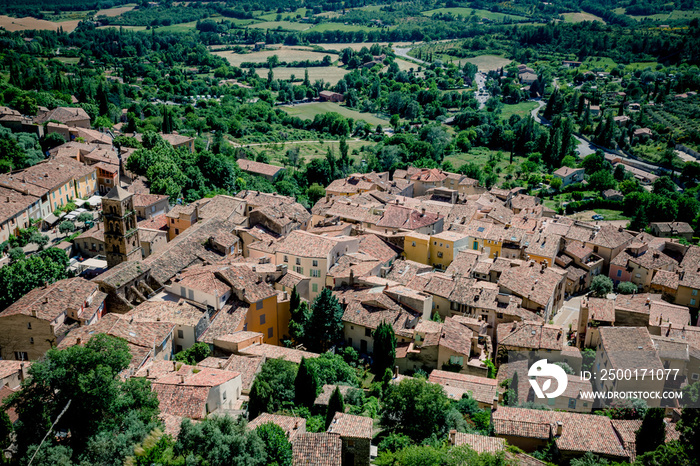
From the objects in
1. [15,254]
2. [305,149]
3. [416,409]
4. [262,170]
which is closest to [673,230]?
[262,170]

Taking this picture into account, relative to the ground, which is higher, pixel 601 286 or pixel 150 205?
pixel 150 205

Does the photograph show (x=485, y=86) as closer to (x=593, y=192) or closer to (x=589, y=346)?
(x=593, y=192)

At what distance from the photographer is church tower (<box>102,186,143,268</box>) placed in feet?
155

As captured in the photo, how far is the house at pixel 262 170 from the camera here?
274ft

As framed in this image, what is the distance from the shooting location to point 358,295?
47000 millimetres

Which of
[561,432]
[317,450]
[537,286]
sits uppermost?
[317,450]

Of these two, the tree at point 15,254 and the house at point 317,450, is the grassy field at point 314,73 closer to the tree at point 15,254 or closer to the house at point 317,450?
the tree at point 15,254

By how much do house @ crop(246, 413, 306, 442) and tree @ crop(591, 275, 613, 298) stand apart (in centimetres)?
3563

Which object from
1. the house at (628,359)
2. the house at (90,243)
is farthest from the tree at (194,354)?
the house at (628,359)

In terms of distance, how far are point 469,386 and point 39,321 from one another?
27776 mm

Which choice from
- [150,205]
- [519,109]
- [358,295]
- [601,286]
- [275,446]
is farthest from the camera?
[519,109]

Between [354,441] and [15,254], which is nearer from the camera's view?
[354,441]

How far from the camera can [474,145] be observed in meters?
119

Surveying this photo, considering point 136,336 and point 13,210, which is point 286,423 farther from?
point 13,210
